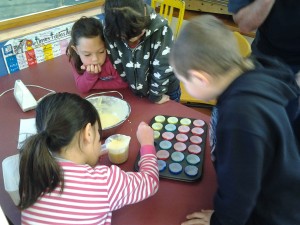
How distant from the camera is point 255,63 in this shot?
70 centimetres

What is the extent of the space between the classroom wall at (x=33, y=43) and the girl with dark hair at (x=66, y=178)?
78cm

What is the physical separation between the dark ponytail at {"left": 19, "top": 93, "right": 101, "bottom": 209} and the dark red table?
16cm

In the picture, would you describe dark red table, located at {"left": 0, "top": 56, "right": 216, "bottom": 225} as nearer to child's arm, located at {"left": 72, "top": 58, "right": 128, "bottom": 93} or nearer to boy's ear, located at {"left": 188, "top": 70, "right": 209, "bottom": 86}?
child's arm, located at {"left": 72, "top": 58, "right": 128, "bottom": 93}

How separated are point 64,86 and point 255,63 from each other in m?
0.91

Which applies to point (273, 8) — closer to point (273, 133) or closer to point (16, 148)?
point (273, 133)

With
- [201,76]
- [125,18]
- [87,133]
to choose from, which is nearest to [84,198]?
[87,133]

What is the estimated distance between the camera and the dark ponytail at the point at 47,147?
2.31 ft

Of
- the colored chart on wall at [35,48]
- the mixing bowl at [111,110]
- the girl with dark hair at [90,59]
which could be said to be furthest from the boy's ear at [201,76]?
the colored chart on wall at [35,48]

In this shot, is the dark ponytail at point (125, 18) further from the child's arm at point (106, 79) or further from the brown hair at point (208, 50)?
the brown hair at point (208, 50)

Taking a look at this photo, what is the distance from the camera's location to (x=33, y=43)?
1483 millimetres

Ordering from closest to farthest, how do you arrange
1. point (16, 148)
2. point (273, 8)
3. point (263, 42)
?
point (16, 148)
point (273, 8)
point (263, 42)

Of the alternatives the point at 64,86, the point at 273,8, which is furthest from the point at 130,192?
the point at 273,8

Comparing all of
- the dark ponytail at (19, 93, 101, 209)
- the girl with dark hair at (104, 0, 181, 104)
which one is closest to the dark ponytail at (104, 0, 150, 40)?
the girl with dark hair at (104, 0, 181, 104)

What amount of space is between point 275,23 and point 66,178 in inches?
40.5
